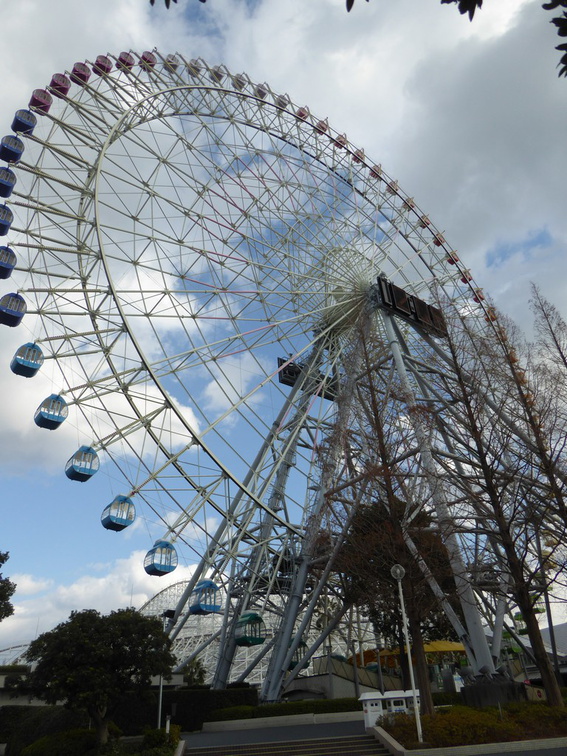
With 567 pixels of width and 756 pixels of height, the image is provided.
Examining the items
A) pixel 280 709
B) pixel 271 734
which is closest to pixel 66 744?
pixel 271 734

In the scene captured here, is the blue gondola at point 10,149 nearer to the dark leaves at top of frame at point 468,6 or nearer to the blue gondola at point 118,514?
the blue gondola at point 118,514

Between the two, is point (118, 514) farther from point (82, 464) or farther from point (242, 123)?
point (242, 123)

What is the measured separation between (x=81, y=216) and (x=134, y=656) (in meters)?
17.6

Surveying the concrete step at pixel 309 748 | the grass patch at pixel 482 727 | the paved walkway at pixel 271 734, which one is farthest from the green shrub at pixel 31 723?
the grass patch at pixel 482 727

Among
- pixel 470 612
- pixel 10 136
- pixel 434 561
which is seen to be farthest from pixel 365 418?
pixel 10 136

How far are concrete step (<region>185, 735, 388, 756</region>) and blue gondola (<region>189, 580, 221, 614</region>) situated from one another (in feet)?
19.9

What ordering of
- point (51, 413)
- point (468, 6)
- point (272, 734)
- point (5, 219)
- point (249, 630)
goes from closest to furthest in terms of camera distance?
point (468, 6), point (272, 734), point (51, 413), point (5, 219), point (249, 630)

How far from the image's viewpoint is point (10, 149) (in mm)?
23172

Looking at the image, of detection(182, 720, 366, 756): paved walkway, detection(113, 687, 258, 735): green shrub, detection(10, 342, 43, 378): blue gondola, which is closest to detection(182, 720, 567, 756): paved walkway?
detection(182, 720, 366, 756): paved walkway

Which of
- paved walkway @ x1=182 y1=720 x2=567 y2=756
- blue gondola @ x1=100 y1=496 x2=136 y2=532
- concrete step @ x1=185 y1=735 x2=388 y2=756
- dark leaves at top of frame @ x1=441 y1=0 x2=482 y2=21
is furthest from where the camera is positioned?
blue gondola @ x1=100 y1=496 x2=136 y2=532

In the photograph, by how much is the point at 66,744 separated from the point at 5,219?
19.4 m

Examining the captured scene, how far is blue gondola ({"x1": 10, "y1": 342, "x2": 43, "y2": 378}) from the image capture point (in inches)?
880

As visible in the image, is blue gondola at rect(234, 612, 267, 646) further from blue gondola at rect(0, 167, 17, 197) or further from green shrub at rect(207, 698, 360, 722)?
blue gondola at rect(0, 167, 17, 197)

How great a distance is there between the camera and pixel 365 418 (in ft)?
68.7
